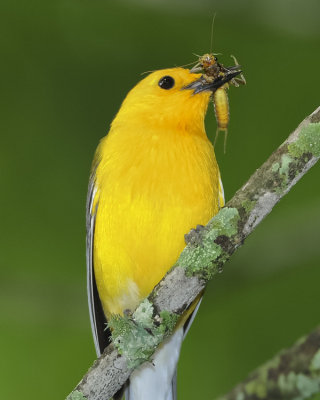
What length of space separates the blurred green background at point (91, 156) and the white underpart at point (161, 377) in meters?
0.28

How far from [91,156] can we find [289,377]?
4.01 m

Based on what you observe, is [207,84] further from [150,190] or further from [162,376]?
[162,376]

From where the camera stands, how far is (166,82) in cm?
473

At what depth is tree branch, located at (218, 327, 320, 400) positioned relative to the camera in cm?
151

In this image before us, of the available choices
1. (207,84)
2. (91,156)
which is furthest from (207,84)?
(91,156)

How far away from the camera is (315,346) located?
5.20 ft

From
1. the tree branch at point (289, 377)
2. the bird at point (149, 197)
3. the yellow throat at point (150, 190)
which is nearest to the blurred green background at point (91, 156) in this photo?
the bird at point (149, 197)

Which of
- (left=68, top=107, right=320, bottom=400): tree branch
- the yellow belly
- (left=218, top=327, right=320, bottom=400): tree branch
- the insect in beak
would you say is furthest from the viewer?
the insect in beak

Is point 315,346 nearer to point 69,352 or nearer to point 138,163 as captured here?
point 138,163

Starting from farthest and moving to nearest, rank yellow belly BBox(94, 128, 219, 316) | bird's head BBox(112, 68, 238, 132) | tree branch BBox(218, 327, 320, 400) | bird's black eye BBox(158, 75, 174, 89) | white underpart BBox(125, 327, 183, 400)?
white underpart BBox(125, 327, 183, 400) → bird's black eye BBox(158, 75, 174, 89) → bird's head BBox(112, 68, 238, 132) → yellow belly BBox(94, 128, 219, 316) → tree branch BBox(218, 327, 320, 400)

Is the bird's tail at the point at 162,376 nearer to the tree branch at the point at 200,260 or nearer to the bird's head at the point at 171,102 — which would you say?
the bird's head at the point at 171,102

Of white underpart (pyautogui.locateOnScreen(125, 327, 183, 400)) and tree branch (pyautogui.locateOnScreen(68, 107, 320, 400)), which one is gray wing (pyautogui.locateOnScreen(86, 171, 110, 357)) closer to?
white underpart (pyautogui.locateOnScreen(125, 327, 183, 400))

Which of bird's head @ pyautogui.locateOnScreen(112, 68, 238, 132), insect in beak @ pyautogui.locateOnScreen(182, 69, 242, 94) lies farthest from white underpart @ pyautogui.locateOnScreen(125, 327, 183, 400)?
insect in beak @ pyautogui.locateOnScreen(182, 69, 242, 94)

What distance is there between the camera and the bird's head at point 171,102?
14.7 feet
